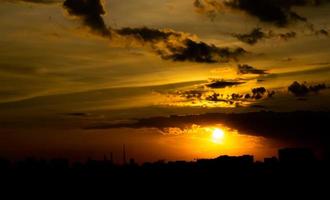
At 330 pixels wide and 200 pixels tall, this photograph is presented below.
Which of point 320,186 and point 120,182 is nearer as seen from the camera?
point 320,186

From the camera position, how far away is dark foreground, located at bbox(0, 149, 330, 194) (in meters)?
157

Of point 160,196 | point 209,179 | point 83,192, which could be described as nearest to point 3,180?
point 83,192

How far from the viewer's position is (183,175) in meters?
181

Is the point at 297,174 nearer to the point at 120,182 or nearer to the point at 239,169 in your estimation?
the point at 239,169

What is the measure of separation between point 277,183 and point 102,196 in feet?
169

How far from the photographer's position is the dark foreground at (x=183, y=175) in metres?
157

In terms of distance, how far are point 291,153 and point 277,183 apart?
24.5 metres

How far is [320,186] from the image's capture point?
152125mm

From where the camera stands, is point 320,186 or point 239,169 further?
point 239,169

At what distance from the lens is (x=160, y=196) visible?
15800 cm

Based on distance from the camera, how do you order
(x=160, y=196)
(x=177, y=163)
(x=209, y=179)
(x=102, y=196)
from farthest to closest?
1. (x=177, y=163)
2. (x=209, y=179)
3. (x=160, y=196)
4. (x=102, y=196)

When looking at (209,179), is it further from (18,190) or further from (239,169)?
(18,190)

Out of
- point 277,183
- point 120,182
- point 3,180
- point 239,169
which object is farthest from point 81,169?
point 277,183

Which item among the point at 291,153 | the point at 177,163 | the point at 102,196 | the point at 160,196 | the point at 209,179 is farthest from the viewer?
the point at 177,163
